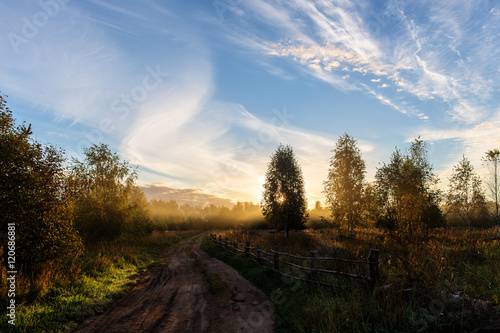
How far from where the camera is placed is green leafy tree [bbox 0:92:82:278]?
791 cm

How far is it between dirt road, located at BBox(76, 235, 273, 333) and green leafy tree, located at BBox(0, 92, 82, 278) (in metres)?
3.56

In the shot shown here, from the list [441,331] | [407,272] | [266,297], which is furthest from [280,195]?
[441,331]

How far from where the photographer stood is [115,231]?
754 inches

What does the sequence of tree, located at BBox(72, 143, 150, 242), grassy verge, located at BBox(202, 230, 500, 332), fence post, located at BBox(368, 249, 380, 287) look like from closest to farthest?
grassy verge, located at BBox(202, 230, 500, 332), fence post, located at BBox(368, 249, 380, 287), tree, located at BBox(72, 143, 150, 242)

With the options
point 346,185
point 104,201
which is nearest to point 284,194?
point 346,185

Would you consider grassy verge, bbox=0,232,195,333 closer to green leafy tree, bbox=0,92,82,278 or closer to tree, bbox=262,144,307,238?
green leafy tree, bbox=0,92,82,278

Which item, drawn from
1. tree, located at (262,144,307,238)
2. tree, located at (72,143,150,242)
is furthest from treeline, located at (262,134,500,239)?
tree, located at (72,143,150,242)

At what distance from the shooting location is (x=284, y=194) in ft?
90.7

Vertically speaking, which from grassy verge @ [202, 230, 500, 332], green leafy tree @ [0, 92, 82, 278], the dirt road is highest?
green leafy tree @ [0, 92, 82, 278]

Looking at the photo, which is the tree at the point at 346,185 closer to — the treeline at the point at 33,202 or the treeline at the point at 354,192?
the treeline at the point at 354,192

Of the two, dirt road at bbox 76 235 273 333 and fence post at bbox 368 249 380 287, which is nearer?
dirt road at bbox 76 235 273 333

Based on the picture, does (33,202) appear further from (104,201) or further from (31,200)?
(104,201)

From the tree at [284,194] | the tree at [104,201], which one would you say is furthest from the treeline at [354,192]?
the tree at [104,201]

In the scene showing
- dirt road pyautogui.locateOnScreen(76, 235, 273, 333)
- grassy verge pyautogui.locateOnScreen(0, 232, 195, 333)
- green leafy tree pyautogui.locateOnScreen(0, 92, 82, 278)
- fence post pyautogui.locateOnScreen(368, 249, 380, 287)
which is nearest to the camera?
grassy verge pyautogui.locateOnScreen(0, 232, 195, 333)
